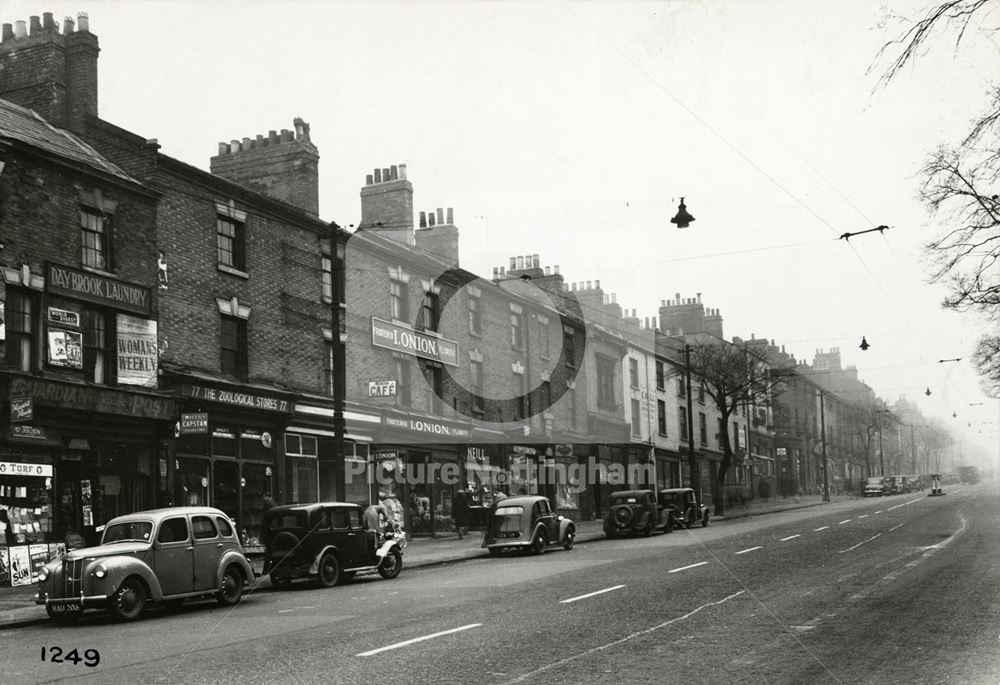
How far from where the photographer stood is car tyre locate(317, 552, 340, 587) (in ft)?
63.4

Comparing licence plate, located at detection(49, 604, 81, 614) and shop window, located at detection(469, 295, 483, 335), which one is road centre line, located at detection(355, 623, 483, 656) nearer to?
licence plate, located at detection(49, 604, 81, 614)

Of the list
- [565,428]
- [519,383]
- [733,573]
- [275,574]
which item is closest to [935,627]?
[733,573]

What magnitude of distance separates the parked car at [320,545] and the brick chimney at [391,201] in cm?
1632

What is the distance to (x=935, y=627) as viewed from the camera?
36.1 ft

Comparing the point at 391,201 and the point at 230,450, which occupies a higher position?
the point at 391,201

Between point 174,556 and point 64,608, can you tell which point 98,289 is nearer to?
point 174,556

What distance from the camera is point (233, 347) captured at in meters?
25.9

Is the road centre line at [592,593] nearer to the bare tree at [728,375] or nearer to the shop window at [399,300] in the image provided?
the shop window at [399,300]

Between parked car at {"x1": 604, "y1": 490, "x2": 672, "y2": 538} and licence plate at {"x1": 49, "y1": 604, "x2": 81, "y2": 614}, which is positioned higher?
licence plate at {"x1": 49, "y1": 604, "x2": 81, "y2": 614}

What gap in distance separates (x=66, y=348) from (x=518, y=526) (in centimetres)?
1229

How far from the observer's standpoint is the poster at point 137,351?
21969mm

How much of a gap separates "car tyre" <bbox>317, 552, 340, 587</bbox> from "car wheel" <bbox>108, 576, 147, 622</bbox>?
15.6ft

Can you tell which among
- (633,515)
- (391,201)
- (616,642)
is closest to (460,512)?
(633,515)

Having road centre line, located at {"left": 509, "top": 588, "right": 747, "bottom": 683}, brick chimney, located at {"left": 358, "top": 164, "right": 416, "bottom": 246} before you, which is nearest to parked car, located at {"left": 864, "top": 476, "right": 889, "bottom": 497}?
brick chimney, located at {"left": 358, "top": 164, "right": 416, "bottom": 246}
